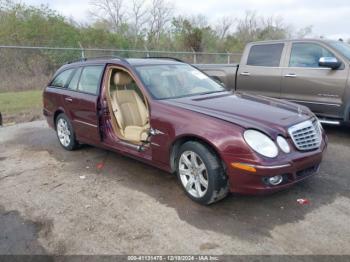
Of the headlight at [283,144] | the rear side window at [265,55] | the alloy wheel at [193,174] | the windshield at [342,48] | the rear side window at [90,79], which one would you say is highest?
the windshield at [342,48]

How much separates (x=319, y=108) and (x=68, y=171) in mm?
4529

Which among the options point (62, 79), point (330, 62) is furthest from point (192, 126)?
point (330, 62)

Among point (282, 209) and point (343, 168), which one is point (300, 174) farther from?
point (343, 168)

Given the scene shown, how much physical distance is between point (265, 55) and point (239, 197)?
13.2ft

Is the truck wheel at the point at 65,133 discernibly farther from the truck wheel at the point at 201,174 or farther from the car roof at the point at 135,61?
the truck wheel at the point at 201,174

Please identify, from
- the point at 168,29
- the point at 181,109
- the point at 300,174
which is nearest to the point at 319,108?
Result: the point at 300,174

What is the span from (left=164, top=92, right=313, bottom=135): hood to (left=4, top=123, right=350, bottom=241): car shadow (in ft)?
2.86

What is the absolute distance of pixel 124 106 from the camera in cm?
496

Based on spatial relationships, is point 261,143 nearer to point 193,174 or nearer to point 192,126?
point 192,126

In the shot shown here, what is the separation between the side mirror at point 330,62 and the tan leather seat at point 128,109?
321 centimetres

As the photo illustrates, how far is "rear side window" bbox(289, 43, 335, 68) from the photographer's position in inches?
234

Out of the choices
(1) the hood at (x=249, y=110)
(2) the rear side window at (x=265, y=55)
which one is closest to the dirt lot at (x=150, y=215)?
(1) the hood at (x=249, y=110)

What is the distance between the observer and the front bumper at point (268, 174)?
306 centimetres

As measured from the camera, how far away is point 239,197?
373cm
